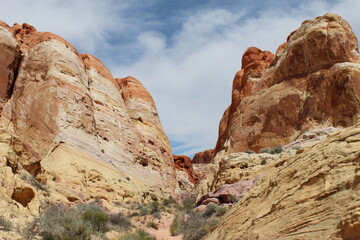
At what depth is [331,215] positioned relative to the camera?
5.34m

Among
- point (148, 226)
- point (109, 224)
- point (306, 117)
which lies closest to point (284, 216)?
point (109, 224)

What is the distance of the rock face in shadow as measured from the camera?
26.9 meters

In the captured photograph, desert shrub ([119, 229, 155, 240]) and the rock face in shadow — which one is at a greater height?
the rock face in shadow

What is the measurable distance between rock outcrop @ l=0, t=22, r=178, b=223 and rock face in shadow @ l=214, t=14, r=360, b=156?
778cm

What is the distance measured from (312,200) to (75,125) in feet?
79.5

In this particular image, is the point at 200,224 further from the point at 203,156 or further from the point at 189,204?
the point at 203,156

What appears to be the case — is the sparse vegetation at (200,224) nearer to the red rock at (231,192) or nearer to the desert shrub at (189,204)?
the red rock at (231,192)

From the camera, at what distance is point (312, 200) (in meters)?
6.03

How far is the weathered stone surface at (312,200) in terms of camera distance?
205 inches

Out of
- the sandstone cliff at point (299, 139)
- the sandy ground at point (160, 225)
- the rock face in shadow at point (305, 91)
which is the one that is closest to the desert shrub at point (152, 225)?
the sandy ground at point (160, 225)

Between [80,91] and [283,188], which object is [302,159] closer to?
[283,188]

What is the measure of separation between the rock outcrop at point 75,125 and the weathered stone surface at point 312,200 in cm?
1163

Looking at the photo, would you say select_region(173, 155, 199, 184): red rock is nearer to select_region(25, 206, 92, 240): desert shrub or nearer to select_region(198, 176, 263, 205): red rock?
select_region(198, 176, 263, 205): red rock

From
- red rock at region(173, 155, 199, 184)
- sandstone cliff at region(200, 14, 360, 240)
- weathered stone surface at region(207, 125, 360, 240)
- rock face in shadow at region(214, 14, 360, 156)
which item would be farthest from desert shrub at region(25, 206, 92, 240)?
red rock at region(173, 155, 199, 184)
